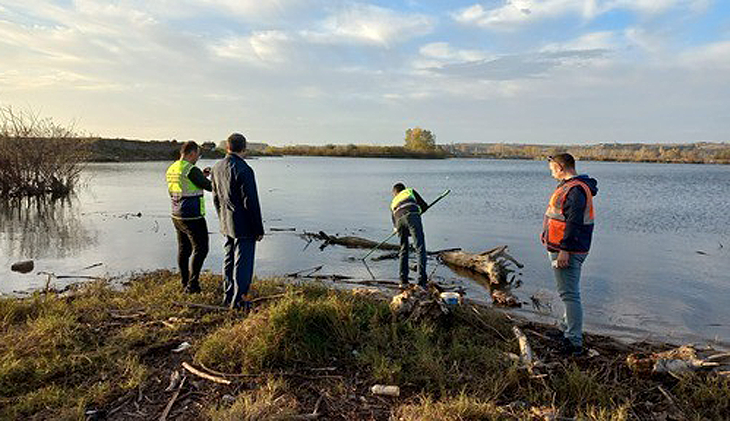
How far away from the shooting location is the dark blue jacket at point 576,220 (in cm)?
465

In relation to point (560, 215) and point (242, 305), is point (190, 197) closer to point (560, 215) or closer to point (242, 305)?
point (242, 305)

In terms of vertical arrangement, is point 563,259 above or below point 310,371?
above

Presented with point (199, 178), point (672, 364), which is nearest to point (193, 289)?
point (199, 178)

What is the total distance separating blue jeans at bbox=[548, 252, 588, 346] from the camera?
4.84 meters

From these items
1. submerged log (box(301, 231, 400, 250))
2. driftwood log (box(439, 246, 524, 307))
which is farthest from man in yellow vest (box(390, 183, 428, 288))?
submerged log (box(301, 231, 400, 250))

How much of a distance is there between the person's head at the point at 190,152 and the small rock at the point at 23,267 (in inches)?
217

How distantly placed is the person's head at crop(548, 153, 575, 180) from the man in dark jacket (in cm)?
330

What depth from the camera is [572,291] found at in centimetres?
490

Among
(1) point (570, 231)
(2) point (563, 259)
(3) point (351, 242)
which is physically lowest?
(3) point (351, 242)

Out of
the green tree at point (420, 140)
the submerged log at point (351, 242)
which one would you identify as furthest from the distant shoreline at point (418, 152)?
the submerged log at point (351, 242)

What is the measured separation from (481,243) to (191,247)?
356 inches

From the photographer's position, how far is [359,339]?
483 cm

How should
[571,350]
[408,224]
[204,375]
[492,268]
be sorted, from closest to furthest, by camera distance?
[204,375] → [571,350] → [408,224] → [492,268]

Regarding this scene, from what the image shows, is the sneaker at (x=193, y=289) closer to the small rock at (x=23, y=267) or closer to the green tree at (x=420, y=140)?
the small rock at (x=23, y=267)
